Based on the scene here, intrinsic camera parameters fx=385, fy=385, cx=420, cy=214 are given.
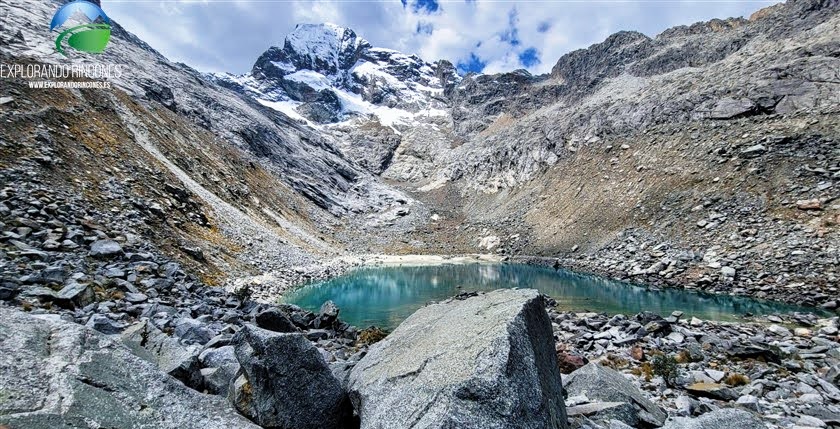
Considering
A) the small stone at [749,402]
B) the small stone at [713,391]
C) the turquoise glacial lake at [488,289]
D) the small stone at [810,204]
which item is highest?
the small stone at [810,204]

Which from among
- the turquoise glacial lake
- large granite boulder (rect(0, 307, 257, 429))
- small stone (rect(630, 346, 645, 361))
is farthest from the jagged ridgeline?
the turquoise glacial lake

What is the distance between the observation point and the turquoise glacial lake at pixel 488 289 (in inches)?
987

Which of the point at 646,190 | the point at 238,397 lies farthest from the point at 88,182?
the point at 646,190

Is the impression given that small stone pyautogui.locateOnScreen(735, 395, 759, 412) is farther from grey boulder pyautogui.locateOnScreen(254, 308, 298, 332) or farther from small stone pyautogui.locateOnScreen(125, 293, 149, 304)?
small stone pyautogui.locateOnScreen(125, 293, 149, 304)

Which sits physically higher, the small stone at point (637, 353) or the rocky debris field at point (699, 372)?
the rocky debris field at point (699, 372)

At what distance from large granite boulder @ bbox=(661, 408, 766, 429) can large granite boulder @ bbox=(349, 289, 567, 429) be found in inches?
112

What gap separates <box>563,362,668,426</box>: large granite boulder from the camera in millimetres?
7398

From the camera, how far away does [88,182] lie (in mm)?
24625

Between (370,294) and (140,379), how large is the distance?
31.5 m

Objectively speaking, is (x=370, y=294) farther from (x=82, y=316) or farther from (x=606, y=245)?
(x=606, y=245)

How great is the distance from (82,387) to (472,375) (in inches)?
148

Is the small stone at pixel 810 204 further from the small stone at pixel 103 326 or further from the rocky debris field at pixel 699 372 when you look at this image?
the small stone at pixel 103 326

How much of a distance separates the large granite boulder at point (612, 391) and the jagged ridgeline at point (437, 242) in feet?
0.21

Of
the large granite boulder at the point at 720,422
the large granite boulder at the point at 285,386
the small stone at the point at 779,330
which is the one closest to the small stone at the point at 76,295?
the large granite boulder at the point at 285,386
